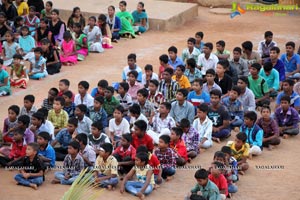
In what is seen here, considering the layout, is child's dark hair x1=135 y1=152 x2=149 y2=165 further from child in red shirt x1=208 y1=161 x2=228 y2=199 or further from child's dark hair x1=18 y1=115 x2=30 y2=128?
child's dark hair x1=18 y1=115 x2=30 y2=128

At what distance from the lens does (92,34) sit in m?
16.2

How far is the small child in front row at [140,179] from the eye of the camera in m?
9.78

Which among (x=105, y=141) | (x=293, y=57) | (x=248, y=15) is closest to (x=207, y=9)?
(x=248, y=15)

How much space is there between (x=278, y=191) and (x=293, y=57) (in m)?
4.53

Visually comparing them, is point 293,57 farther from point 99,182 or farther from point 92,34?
point 99,182

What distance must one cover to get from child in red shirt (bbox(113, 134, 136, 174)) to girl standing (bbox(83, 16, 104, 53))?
603 cm

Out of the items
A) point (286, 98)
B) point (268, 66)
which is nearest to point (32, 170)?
point (286, 98)

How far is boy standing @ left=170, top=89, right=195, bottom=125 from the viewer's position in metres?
11.7

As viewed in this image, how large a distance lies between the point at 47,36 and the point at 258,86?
16.0 ft

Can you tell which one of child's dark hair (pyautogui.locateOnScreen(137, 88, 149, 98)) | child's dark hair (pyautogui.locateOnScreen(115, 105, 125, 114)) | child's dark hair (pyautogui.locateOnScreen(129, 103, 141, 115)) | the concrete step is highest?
the concrete step

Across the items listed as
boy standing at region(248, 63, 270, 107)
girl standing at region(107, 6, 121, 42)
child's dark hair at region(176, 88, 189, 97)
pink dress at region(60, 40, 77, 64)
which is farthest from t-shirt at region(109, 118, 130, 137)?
girl standing at region(107, 6, 121, 42)

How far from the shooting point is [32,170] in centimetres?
1017

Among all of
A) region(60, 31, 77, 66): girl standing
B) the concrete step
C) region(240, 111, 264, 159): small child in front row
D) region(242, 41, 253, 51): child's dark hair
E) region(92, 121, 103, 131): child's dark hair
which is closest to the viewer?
region(92, 121, 103, 131): child's dark hair

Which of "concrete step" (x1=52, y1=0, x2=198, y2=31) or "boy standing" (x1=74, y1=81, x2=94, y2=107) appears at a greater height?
"concrete step" (x1=52, y1=0, x2=198, y2=31)
